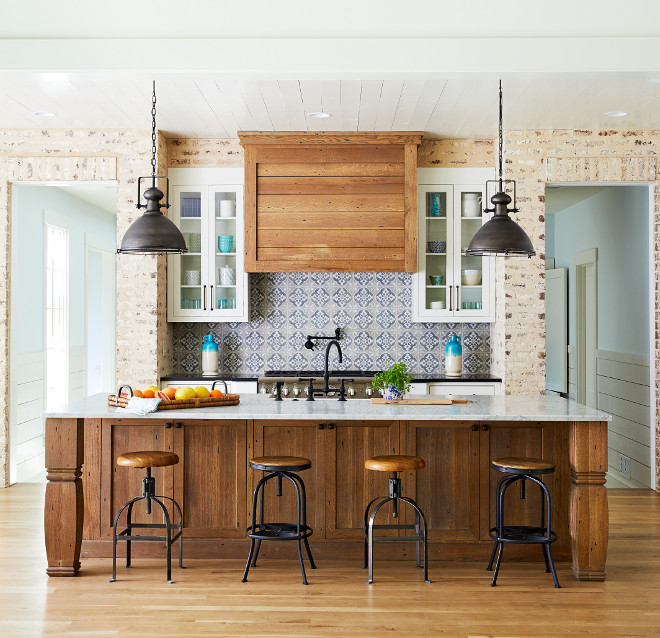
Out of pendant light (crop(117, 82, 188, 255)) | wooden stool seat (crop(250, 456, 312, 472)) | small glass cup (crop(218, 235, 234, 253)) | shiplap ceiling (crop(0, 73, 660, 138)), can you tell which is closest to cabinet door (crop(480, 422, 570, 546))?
wooden stool seat (crop(250, 456, 312, 472))

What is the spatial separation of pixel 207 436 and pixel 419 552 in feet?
4.59

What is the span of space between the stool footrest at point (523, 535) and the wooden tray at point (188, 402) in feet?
5.40

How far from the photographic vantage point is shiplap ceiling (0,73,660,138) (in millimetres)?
5105

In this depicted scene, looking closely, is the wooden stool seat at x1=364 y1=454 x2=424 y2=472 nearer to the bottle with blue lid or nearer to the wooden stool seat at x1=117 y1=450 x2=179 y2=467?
the wooden stool seat at x1=117 y1=450 x2=179 y2=467

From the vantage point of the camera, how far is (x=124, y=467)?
176 inches

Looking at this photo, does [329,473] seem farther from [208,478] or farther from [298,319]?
[298,319]

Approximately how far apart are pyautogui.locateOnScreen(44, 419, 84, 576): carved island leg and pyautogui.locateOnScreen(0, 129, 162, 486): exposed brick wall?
6.80ft

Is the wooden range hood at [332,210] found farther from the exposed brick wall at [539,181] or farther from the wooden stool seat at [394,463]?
the wooden stool seat at [394,463]

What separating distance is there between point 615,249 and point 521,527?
4.20m

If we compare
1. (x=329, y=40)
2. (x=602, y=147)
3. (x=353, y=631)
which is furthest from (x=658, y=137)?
(x=353, y=631)

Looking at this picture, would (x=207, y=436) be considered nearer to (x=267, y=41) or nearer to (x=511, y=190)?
(x=267, y=41)

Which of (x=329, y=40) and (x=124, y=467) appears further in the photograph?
(x=124, y=467)

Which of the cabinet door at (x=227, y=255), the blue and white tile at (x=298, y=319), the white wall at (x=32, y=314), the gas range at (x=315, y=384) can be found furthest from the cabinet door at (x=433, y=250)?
the white wall at (x=32, y=314)

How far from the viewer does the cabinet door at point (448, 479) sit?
14.6 feet
